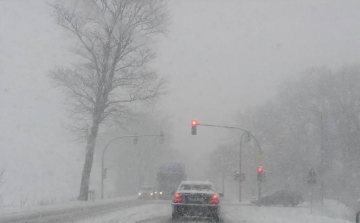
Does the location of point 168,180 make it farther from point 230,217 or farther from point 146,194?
point 230,217

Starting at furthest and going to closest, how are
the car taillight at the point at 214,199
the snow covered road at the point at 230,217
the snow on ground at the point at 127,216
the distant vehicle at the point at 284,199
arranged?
the distant vehicle at the point at 284,199 → the car taillight at the point at 214,199 → the snow covered road at the point at 230,217 → the snow on ground at the point at 127,216

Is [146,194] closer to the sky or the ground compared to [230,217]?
closer to the ground

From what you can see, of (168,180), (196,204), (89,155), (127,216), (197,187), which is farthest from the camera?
(168,180)

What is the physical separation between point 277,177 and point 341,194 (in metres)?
10.2

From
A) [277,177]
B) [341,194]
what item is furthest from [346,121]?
[277,177]

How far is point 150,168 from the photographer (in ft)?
242

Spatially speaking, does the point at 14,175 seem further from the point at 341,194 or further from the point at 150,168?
the point at 341,194

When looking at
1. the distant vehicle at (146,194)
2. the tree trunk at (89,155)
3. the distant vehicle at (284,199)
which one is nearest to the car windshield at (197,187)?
the tree trunk at (89,155)

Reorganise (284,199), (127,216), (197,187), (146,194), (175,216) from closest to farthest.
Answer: (175,216), (127,216), (197,187), (284,199), (146,194)

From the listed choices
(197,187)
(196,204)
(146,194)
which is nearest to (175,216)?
(196,204)

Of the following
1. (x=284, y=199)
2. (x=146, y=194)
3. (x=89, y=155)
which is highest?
(x=89, y=155)

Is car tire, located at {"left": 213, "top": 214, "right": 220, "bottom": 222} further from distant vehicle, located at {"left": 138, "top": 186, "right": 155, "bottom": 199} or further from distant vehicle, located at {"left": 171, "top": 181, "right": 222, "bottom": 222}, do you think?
distant vehicle, located at {"left": 138, "top": 186, "right": 155, "bottom": 199}

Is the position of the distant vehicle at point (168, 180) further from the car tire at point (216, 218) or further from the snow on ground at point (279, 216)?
the car tire at point (216, 218)

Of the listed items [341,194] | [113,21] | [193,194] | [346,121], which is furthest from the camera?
[341,194]
